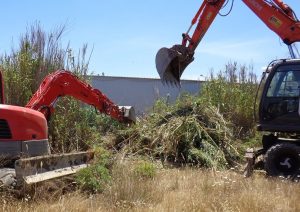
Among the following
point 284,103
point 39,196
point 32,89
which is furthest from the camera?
point 32,89

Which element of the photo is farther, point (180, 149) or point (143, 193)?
point (180, 149)

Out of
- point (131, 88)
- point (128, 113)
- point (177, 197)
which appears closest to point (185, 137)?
point (128, 113)

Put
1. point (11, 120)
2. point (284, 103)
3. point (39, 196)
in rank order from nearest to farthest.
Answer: point (39, 196), point (11, 120), point (284, 103)

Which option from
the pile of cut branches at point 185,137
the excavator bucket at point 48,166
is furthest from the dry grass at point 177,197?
the pile of cut branches at point 185,137

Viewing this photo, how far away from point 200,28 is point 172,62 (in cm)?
117

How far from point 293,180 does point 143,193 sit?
3856 millimetres

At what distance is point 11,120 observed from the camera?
26.0 feet

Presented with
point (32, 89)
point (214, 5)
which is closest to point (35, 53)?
point (32, 89)

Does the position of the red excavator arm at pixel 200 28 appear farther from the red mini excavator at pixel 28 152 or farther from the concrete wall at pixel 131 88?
the concrete wall at pixel 131 88

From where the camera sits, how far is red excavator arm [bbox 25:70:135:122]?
33.3 ft

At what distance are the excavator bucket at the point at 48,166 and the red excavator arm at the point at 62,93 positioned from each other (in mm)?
1520

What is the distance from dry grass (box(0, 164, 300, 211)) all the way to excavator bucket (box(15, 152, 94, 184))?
0.43 metres

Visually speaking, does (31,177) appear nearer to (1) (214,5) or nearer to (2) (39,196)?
(2) (39,196)

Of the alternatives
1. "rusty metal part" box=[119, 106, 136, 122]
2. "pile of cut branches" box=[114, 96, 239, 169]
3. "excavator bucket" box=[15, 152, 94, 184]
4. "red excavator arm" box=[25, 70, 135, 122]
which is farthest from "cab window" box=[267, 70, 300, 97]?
"excavator bucket" box=[15, 152, 94, 184]
